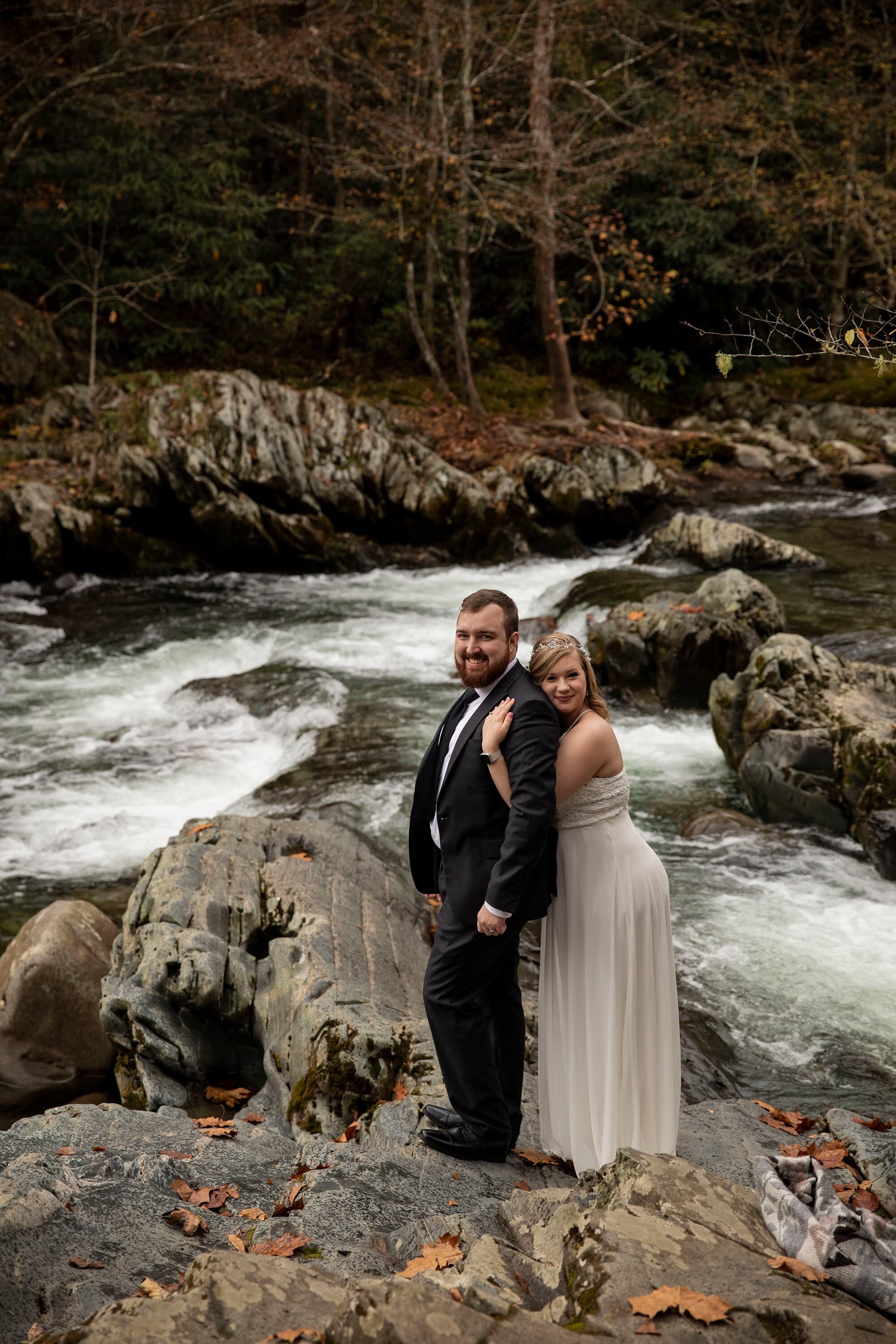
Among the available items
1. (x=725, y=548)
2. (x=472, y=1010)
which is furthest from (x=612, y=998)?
(x=725, y=548)

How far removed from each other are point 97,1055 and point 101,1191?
9.28 ft

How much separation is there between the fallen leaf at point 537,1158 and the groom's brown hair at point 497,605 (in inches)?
80.9

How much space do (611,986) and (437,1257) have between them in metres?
1.12

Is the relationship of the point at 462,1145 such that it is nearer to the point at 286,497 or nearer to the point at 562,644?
the point at 562,644

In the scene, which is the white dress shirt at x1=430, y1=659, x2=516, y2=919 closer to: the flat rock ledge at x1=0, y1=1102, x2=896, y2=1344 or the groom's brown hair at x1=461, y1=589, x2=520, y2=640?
the groom's brown hair at x1=461, y1=589, x2=520, y2=640

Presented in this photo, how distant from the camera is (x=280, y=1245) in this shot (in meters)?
3.16

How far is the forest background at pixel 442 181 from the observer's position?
2139 cm

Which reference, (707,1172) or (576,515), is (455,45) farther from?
(707,1172)

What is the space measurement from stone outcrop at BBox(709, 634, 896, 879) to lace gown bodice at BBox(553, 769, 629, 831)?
458 centimetres

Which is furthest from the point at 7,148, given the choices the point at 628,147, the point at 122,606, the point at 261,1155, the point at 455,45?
the point at 261,1155

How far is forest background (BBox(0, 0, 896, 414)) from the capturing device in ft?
70.2

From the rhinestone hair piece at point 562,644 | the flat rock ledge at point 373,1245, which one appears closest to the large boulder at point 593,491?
the rhinestone hair piece at point 562,644

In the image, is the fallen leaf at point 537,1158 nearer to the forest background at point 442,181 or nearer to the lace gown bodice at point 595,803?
the lace gown bodice at point 595,803

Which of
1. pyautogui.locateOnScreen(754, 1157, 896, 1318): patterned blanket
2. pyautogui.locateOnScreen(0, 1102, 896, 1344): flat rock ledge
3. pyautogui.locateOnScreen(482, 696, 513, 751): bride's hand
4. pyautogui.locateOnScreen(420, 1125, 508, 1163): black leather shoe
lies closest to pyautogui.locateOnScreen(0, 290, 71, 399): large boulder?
pyautogui.locateOnScreen(0, 1102, 896, 1344): flat rock ledge
